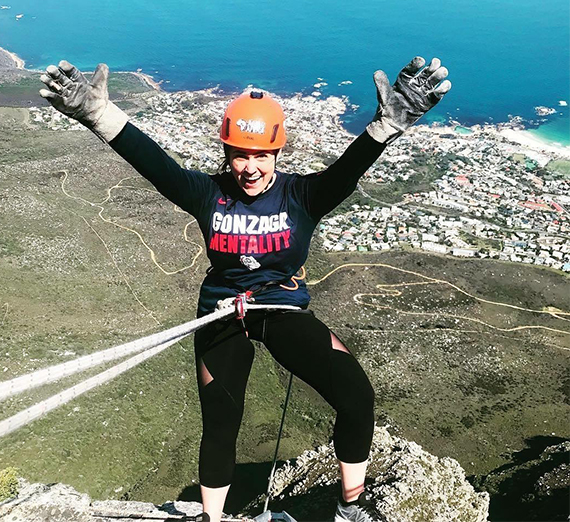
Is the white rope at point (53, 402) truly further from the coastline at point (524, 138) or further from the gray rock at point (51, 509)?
the coastline at point (524, 138)

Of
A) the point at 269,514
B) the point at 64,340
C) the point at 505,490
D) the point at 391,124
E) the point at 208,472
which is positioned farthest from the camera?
the point at 64,340

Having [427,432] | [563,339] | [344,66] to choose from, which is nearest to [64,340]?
[427,432]

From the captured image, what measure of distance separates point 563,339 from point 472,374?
30.0 feet

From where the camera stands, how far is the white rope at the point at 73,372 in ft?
10.6

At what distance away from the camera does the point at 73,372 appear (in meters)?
3.66

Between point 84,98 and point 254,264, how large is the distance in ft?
7.05

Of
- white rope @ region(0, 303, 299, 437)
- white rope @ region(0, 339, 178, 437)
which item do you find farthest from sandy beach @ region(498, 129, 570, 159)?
white rope @ region(0, 339, 178, 437)

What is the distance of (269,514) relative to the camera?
21.9 feet

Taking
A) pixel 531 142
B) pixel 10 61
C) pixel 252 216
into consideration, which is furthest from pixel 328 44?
pixel 252 216

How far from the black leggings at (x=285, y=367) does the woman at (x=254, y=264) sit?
0.4 inches

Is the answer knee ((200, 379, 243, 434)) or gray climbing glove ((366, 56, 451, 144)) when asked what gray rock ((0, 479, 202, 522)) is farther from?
gray climbing glove ((366, 56, 451, 144))

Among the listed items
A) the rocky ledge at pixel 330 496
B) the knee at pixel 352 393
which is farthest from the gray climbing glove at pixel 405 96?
the rocky ledge at pixel 330 496

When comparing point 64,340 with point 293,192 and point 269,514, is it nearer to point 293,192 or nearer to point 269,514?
point 269,514

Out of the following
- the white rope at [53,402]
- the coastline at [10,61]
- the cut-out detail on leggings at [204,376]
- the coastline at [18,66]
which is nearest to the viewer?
the white rope at [53,402]
